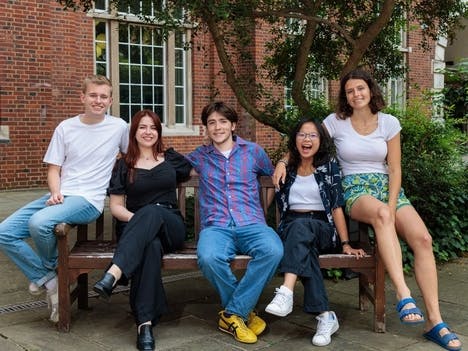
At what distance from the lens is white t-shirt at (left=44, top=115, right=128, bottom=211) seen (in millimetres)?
4293

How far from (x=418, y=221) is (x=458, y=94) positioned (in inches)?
256

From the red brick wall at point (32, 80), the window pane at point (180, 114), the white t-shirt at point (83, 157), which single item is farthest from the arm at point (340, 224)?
the window pane at point (180, 114)

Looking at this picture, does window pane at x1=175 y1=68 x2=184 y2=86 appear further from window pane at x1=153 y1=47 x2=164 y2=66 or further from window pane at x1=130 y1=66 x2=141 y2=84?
window pane at x1=130 y1=66 x2=141 y2=84

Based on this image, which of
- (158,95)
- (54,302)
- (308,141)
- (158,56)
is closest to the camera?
(54,302)

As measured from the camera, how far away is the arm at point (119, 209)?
4.23 meters

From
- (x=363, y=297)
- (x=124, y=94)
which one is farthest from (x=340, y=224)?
(x=124, y=94)

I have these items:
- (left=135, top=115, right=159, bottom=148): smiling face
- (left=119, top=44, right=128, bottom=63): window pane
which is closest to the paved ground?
(left=135, top=115, right=159, bottom=148): smiling face

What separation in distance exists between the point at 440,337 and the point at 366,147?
1.33 metres

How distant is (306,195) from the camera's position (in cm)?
430

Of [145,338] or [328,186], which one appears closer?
[145,338]

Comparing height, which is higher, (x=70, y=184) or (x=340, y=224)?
(x=70, y=184)

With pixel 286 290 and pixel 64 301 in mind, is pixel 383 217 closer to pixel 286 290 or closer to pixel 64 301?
pixel 286 290

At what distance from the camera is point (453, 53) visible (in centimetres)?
2430

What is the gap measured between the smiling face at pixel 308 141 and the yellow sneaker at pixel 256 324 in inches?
44.2
